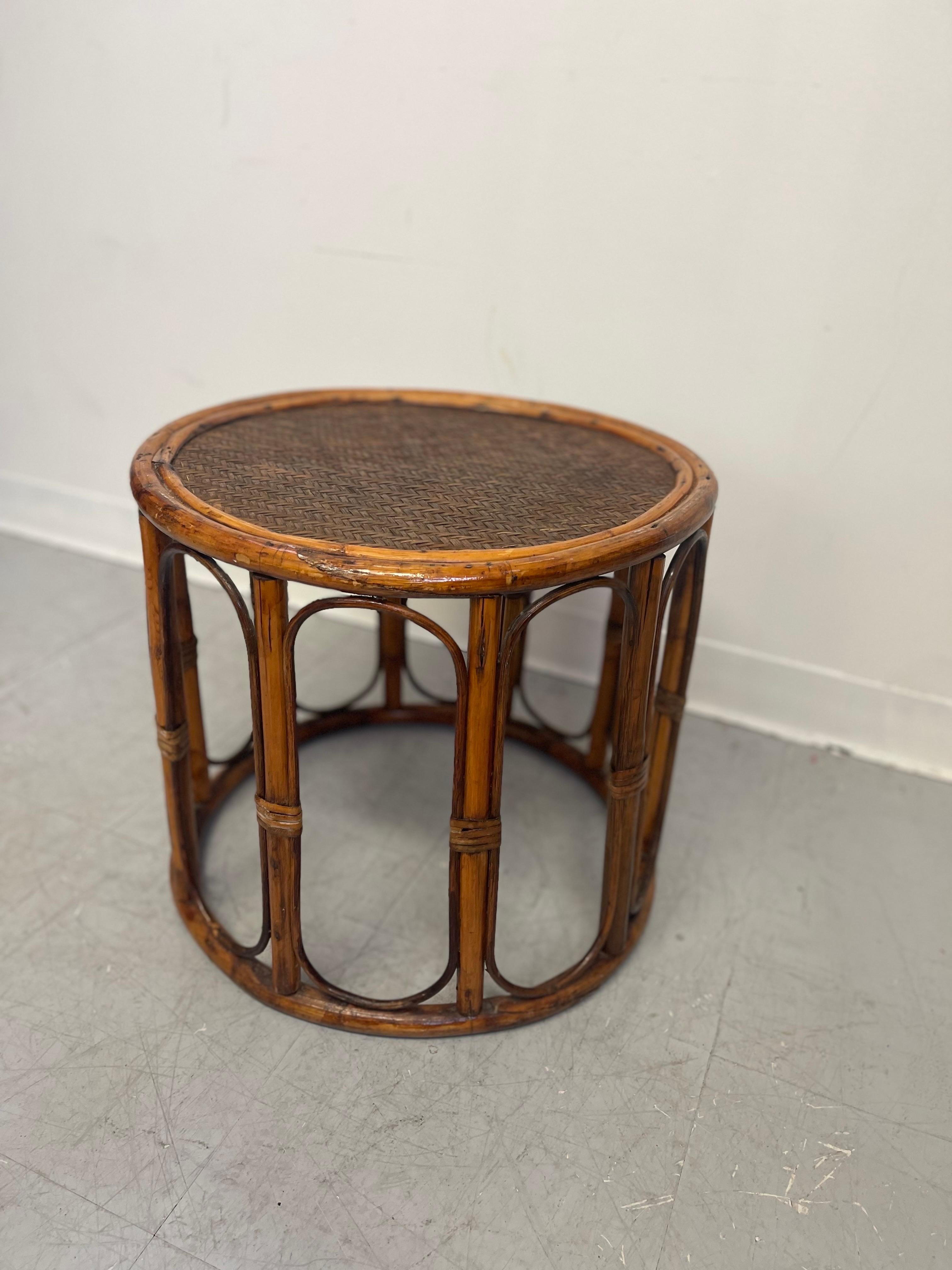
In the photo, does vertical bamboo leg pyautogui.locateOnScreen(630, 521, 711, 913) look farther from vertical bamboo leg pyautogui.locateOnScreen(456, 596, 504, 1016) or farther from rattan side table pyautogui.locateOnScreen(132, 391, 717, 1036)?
vertical bamboo leg pyautogui.locateOnScreen(456, 596, 504, 1016)

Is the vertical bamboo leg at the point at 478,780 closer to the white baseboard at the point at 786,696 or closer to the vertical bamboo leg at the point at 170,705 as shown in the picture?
the vertical bamboo leg at the point at 170,705

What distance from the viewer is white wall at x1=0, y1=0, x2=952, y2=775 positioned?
1817mm

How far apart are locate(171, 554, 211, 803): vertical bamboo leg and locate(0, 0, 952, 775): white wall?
97 centimetres

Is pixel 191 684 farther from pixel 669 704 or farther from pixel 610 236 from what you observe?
pixel 610 236

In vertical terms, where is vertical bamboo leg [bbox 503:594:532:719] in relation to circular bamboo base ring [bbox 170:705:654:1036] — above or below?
above

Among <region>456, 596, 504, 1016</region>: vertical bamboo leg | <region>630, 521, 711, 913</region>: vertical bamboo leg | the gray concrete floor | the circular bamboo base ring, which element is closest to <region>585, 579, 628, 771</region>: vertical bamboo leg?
the gray concrete floor

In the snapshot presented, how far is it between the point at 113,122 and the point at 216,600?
119 centimetres

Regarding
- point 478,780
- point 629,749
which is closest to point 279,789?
point 478,780

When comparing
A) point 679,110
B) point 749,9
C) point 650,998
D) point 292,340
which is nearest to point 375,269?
point 292,340

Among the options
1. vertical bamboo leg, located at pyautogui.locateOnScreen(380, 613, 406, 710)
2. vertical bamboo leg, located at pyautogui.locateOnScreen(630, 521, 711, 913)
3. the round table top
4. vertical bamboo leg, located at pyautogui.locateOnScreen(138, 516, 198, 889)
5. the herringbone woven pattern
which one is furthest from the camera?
vertical bamboo leg, located at pyautogui.locateOnScreen(380, 613, 406, 710)

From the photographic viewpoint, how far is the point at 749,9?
5.76ft

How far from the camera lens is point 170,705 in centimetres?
145

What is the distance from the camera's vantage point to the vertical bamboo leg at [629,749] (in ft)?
4.24

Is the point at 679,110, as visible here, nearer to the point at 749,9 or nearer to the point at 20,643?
the point at 749,9
